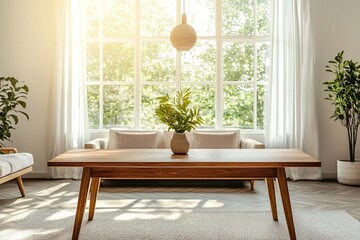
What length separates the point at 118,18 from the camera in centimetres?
730

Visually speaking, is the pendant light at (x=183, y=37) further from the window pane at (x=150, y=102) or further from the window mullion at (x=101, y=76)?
the window mullion at (x=101, y=76)

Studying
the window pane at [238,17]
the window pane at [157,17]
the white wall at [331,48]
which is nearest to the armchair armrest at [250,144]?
the white wall at [331,48]

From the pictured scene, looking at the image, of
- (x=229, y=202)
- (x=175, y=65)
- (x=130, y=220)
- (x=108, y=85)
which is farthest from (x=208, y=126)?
(x=130, y=220)

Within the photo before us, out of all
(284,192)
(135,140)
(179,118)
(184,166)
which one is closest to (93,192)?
(179,118)

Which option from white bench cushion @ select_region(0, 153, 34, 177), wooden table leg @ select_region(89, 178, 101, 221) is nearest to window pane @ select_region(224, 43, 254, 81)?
white bench cushion @ select_region(0, 153, 34, 177)

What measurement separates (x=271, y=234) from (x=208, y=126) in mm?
3574

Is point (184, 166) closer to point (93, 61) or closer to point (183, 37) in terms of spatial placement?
point (183, 37)

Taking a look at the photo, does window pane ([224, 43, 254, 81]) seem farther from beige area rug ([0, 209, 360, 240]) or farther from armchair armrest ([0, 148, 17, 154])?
armchair armrest ([0, 148, 17, 154])

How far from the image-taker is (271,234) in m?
3.83

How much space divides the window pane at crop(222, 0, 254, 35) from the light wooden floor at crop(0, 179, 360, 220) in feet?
7.86

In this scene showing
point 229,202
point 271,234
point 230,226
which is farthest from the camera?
point 229,202

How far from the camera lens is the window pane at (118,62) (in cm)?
732

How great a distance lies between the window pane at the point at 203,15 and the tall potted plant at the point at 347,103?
6.26 ft

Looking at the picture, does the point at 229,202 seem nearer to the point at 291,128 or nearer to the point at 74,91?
the point at 291,128
